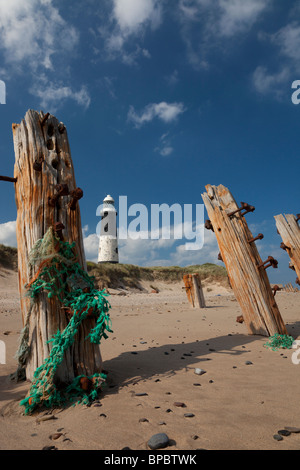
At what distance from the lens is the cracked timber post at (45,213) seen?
304cm

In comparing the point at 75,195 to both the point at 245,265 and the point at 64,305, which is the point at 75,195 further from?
the point at 245,265

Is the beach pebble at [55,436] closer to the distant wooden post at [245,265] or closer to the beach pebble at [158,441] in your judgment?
the beach pebble at [158,441]

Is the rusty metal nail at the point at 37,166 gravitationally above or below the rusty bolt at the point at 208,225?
above

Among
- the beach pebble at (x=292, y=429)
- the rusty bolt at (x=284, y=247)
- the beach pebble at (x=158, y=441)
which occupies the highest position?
the rusty bolt at (x=284, y=247)

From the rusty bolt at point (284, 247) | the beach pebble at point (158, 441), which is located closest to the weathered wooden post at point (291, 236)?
the rusty bolt at point (284, 247)

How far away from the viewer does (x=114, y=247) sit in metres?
38.7

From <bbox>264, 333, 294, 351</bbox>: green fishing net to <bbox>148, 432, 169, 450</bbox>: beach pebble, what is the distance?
3.38m

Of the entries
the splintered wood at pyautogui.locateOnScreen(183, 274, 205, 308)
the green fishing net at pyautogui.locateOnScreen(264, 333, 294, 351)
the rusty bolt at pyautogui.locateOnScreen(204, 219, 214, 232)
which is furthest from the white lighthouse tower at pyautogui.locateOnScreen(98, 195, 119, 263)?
the green fishing net at pyautogui.locateOnScreen(264, 333, 294, 351)

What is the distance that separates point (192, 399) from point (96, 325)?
1223 mm

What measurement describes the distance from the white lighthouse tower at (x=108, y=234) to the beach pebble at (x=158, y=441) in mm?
36092

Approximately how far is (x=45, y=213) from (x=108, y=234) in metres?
36.4

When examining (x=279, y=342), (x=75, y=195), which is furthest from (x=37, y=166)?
(x=279, y=342)

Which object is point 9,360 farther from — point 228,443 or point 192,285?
point 192,285

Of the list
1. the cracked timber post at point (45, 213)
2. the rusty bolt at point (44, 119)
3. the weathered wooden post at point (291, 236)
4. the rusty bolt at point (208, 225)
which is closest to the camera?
the cracked timber post at point (45, 213)
